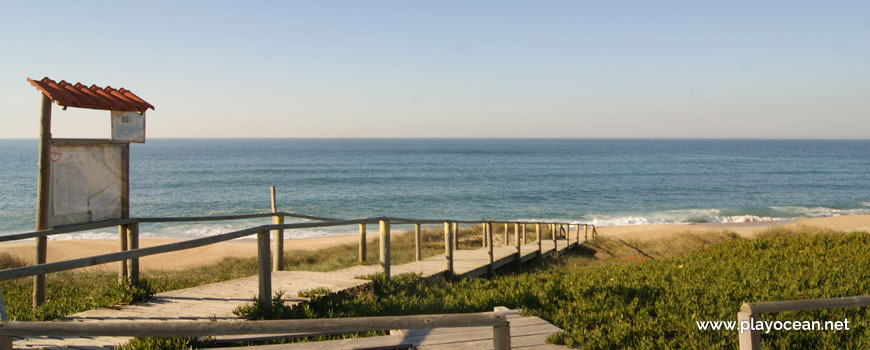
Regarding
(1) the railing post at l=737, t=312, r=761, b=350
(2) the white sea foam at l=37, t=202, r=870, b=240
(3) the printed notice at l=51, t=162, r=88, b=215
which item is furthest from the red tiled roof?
(2) the white sea foam at l=37, t=202, r=870, b=240

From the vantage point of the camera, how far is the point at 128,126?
605cm

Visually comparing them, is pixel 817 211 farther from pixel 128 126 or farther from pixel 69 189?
pixel 69 189

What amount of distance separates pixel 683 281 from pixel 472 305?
293 centimetres

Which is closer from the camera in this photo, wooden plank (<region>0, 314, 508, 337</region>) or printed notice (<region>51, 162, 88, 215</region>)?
wooden plank (<region>0, 314, 508, 337</region>)

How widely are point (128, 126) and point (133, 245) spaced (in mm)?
1409

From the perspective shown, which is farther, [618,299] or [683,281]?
[683,281]

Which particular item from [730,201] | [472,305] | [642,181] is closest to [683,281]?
[472,305]

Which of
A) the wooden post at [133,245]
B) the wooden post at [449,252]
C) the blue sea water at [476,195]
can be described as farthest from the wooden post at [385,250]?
the blue sea water at [476,195]

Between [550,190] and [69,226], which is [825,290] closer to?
[69,226]

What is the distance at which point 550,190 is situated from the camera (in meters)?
46.7

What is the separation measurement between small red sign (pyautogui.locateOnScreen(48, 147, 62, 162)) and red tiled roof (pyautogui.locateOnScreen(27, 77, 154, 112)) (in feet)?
1.75

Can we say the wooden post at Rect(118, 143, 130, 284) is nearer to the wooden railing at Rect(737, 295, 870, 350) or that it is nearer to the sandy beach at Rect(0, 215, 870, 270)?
the wooden railing at Rect(737, 295, 870, 350)

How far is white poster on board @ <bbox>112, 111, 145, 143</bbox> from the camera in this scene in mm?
5934

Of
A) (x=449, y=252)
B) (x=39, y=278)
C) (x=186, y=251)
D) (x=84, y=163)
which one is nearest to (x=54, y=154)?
(x=84, y=163)
